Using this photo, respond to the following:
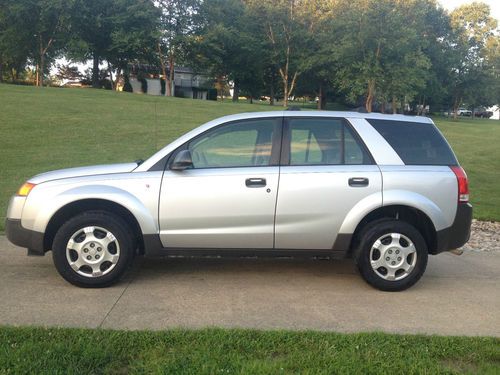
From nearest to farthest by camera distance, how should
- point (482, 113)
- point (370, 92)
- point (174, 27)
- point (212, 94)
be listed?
point (370, 92) < point (174, 27) < point (212, 94) < point (482, 113)

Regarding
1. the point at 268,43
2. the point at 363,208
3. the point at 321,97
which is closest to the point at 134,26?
the point at 268,43

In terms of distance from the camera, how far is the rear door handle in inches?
193

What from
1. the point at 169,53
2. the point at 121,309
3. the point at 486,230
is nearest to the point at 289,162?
the point at 121,309

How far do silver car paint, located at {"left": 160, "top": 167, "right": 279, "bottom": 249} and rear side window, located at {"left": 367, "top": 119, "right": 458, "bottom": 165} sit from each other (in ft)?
4.04

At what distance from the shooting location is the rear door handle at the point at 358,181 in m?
4.91

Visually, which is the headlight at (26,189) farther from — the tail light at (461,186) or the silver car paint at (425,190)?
the tail light at (461,186)

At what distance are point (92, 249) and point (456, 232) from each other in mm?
3487

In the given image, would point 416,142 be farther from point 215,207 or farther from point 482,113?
point 482,113

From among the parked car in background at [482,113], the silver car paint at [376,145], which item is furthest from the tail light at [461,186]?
the parked car in background at [482,113]

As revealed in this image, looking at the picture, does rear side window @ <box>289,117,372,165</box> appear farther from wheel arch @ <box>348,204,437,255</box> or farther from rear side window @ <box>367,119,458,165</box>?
wheel arch @ <box>348,204,437,255</box>

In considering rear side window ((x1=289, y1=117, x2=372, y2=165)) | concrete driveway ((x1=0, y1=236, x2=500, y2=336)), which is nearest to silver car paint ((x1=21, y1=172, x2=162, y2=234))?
concrete driveway ((x1=0, y1=236, x2=500, y2=336))

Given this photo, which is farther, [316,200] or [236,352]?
[316,200]

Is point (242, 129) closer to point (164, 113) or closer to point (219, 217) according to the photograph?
point (219, 217)

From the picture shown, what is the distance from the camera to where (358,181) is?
4910 mm
